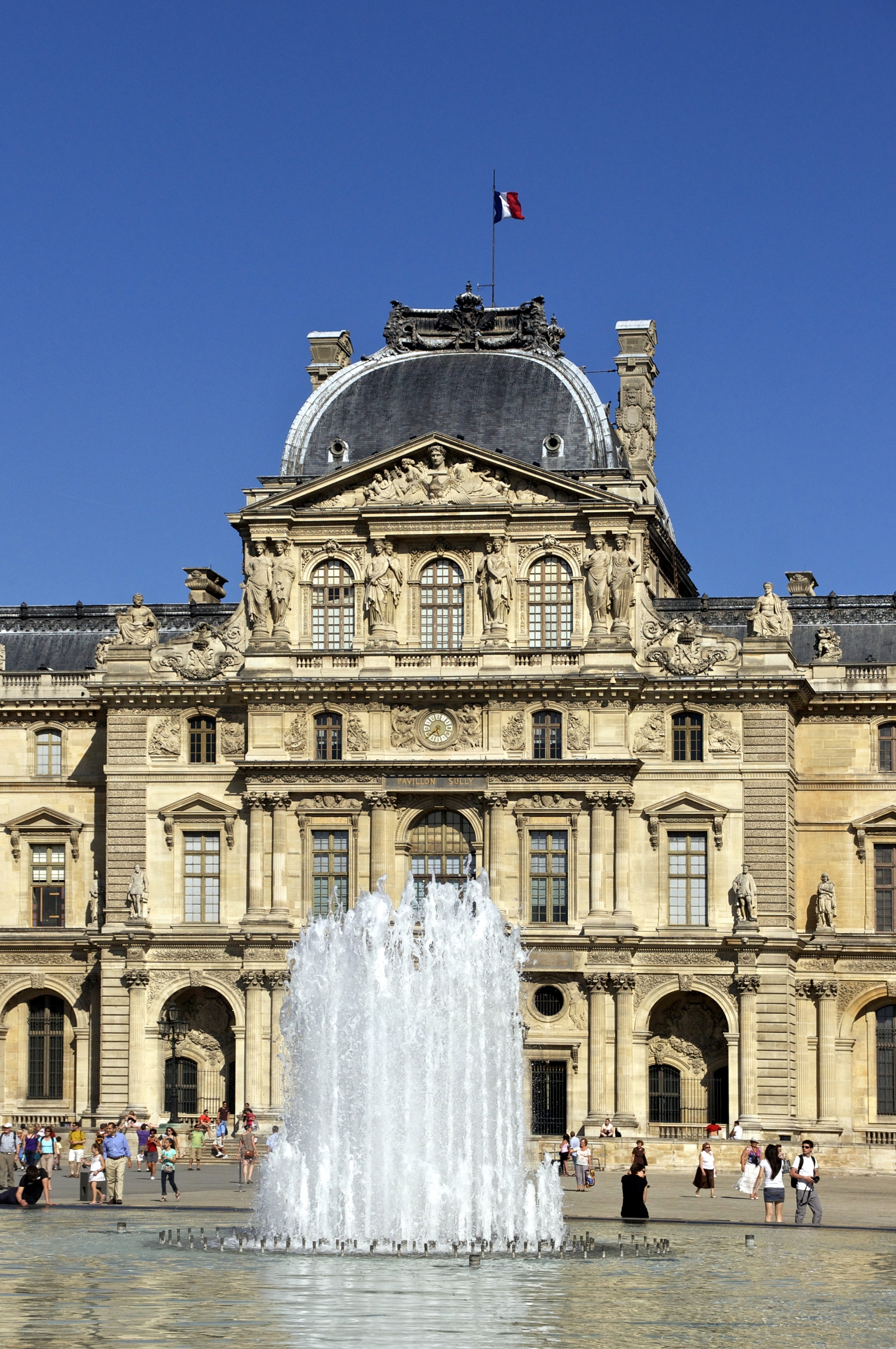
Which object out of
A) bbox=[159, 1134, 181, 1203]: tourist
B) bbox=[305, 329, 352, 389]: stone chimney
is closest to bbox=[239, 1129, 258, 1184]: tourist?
bbox=[159, 1134, 181, 1203]: tourist

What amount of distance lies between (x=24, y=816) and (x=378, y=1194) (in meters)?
37.9

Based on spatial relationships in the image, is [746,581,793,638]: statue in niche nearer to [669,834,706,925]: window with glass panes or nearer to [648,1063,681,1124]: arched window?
[669,834,706,925]: window with glass panes

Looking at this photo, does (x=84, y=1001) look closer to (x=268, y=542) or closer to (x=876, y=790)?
(x=268, y=542)

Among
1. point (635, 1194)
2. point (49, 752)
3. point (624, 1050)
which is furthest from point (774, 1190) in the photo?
point (49, 752)

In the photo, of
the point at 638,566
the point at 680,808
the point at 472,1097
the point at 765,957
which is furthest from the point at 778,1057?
the point at 472,1097

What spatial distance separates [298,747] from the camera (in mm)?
73375

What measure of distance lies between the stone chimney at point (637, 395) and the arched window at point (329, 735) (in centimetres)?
1220

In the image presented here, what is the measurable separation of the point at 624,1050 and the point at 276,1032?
9.99 m

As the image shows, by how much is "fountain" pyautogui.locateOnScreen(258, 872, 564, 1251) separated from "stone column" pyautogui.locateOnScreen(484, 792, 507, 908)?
2264 centimetres

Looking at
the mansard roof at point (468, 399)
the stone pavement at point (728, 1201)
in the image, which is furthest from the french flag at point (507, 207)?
the stone pavement at point (728, 1201)

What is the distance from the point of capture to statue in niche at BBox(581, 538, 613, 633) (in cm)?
7244

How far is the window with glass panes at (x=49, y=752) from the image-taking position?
78.0 m

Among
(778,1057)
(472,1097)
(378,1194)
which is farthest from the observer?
(778,1057)

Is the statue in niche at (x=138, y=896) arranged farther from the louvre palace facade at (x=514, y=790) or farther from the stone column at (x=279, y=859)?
the stone column at (x=279, y=859)
